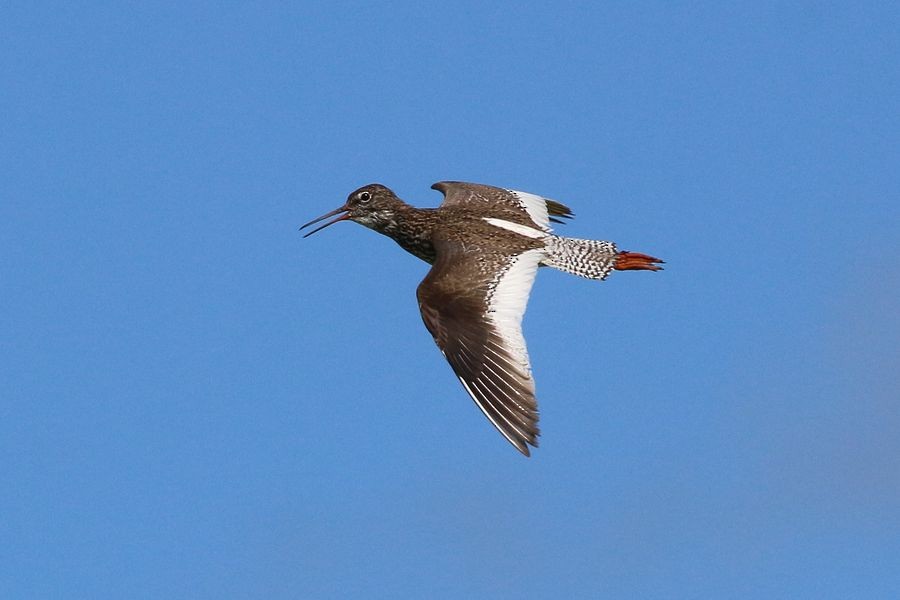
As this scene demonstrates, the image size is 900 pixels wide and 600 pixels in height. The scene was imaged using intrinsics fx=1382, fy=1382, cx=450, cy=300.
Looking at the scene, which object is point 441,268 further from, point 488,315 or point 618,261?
point 618,261

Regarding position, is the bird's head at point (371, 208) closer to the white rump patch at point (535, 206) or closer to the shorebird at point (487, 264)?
the shorebird at point (487, 264)

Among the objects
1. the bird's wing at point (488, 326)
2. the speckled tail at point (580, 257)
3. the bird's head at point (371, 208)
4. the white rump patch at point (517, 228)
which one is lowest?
the bird's wing at point (488, 326)

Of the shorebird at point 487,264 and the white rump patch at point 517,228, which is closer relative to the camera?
the shorebird at point 487,264

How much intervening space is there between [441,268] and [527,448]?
427 cm

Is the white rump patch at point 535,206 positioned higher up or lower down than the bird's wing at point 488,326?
higher up

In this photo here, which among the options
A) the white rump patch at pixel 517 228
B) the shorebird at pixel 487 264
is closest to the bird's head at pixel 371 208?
the shorebird at pixel 487 264

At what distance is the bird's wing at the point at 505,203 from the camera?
80.0 ft

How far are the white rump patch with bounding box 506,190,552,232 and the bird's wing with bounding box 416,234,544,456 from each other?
10.6 ft

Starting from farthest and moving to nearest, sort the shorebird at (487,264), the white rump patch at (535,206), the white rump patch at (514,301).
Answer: the white rump patch at (535,206)
the white rump patch at (514,301)
the shorebird at (487,264)

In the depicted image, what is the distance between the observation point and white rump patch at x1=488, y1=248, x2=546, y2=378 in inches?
756

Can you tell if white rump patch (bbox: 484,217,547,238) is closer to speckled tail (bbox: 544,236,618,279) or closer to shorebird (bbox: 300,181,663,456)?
shorebird (bbox: 300,181,663,456)

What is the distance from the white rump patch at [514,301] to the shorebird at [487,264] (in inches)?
0.6

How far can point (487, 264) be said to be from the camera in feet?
69.3

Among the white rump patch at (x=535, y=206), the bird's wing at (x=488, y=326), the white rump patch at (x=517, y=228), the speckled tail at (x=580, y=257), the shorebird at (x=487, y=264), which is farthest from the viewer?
the white rump patch at (x=535, y=206)
